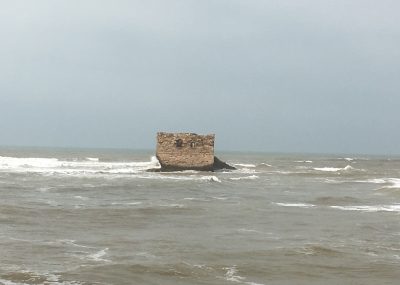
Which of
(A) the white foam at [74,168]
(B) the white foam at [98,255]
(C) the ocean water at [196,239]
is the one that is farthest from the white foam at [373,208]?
(A) the white foam at [74,168]

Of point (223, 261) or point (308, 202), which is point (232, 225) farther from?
point (308, 202)

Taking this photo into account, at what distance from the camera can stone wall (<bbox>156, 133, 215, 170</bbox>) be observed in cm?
3072

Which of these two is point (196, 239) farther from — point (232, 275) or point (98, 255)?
point (232, 275)

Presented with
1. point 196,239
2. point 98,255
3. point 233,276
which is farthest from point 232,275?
point 196,239

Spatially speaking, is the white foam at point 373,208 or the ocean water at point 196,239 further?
the white foam at point 373,208

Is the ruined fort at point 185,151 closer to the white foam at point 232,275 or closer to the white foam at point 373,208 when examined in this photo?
the white foam at point 373,208

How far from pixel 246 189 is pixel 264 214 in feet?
25.9

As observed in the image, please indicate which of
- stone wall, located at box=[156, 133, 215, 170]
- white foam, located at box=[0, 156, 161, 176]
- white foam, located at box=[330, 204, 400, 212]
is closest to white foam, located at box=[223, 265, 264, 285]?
white foam, located at box=[330, 204, 400, 212]

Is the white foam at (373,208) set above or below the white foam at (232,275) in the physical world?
above

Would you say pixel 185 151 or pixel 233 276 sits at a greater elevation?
pixel 185 151

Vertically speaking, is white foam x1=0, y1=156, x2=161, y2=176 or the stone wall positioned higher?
the stone wall

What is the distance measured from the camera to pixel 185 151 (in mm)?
31109

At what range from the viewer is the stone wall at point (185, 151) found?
101 ft

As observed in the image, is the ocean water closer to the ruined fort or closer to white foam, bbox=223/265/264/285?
white foam, bbox=223/265/264/285
